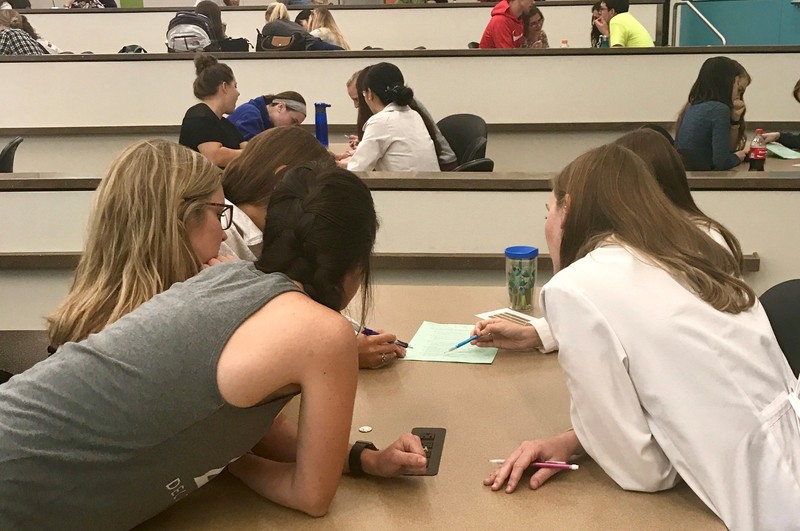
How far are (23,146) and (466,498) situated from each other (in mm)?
5404

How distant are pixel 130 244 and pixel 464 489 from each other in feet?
2.58

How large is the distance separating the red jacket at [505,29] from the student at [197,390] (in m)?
5.03

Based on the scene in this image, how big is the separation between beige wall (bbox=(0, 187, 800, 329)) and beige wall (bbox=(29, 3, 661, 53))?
12.2 feet

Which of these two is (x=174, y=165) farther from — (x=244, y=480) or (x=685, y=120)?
(x=685, y=120)

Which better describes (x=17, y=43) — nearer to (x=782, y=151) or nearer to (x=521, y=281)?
(x=521, y=281)

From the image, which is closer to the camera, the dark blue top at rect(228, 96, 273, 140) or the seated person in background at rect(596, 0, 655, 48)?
the dark blue top at rect(228, 96, 273, 140)

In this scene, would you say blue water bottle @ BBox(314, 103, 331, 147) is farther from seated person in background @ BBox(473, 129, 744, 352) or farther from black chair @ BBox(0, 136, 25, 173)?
seated person in background @ BBox(473, 129, 744, 352)

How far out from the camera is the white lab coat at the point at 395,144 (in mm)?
4078

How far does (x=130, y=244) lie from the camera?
1.62 m

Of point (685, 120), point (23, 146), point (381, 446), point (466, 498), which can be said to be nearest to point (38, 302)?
point (23, 146)

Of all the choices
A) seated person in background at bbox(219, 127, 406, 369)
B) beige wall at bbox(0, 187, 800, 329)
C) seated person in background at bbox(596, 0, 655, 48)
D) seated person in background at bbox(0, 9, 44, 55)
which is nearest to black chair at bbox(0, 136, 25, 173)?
beige wall at bbox(0, 187, 800, 329)

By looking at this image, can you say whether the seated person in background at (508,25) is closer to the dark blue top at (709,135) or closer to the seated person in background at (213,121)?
the dark blue top at (709,135)

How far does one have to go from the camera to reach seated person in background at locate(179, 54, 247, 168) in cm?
421

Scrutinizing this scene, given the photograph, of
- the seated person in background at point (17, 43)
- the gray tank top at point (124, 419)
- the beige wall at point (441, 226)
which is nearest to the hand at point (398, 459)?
the gray tank top at point (124, 419)
